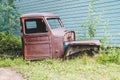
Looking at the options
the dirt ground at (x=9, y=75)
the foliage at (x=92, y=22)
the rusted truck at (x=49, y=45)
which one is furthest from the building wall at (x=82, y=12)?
the dirt ground at (x=9, y=75)

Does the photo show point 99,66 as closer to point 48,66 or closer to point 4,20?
point 48,66

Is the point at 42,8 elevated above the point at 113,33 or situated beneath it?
elevated above

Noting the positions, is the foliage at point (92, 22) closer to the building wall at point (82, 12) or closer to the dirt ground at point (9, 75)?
the building wall at point (82, 12)

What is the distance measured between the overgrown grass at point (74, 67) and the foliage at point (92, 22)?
1.51m

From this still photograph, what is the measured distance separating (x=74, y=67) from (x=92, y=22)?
3.41 m

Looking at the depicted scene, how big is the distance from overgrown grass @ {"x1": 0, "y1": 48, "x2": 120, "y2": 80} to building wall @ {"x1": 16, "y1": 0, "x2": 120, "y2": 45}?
5.75ft

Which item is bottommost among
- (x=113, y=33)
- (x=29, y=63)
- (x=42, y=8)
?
(x=29, y=63)

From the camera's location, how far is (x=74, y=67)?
8516 mm

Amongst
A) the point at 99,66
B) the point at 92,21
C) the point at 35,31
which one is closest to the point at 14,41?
the point at 35,31

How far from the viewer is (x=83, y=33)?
42.1 feet

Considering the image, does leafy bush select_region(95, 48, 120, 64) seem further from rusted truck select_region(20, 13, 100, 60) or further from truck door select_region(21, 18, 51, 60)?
truck door select_region(21, 18, 51, 60)

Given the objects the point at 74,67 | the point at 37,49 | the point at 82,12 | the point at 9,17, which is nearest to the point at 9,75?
the point at 74,67

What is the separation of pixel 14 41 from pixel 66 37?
3626 millimetres

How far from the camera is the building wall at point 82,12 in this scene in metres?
11.6
